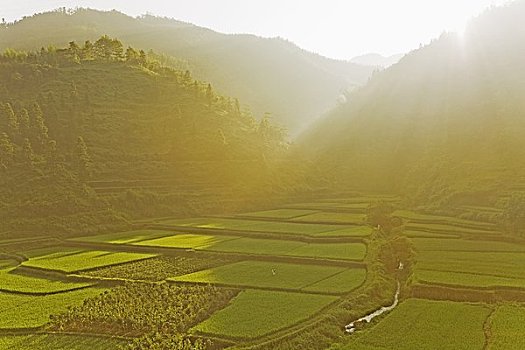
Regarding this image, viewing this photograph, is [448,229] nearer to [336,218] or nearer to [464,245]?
[464,245]

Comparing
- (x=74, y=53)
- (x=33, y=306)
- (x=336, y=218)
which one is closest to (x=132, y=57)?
(x=74, y=53)

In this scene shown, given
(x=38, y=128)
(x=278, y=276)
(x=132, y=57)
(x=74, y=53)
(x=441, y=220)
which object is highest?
(x=74, y=53)

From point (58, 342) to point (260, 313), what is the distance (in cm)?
1114

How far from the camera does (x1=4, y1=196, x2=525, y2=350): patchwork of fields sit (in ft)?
88.6

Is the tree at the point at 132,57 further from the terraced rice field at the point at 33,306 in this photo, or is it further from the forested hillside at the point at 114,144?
the terraced rice field at the point at 33,306

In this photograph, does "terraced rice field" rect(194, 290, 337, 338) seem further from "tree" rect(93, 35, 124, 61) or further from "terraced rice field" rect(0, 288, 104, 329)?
"tree" rect(93, 35, 124, 61)

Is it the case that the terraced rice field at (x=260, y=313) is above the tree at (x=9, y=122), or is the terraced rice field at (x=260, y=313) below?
below

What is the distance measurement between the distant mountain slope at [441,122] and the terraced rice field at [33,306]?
53.9 meters

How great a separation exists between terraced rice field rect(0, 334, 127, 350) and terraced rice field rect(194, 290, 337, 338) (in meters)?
4.73

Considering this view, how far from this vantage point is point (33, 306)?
31.3 meters

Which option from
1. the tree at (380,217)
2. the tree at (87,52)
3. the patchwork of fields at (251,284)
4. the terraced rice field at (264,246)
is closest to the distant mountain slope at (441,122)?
the tree at (380,217)

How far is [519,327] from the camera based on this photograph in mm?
27141

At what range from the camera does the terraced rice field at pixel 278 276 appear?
1361 inches

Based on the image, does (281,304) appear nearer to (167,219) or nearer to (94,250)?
(94,250)
